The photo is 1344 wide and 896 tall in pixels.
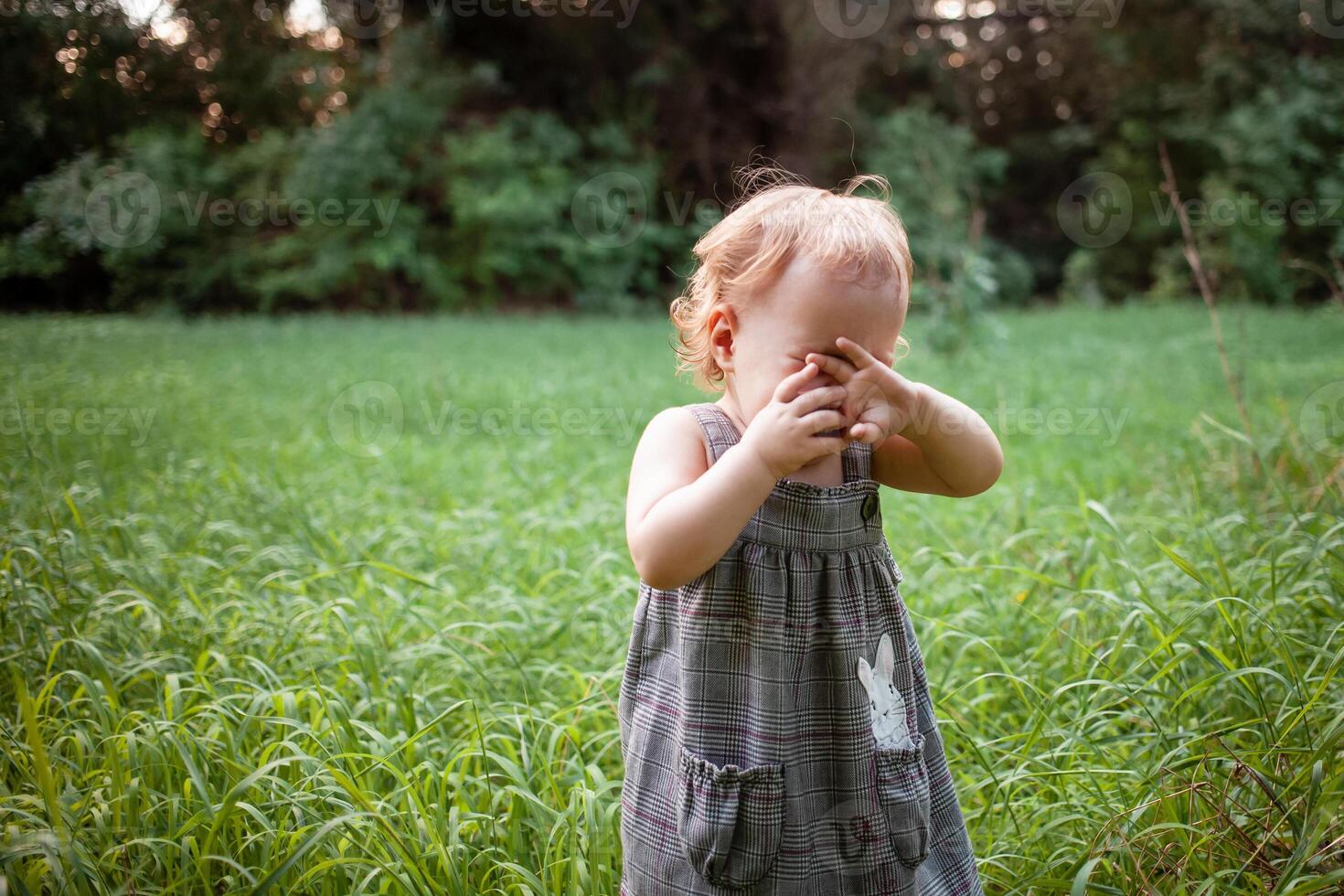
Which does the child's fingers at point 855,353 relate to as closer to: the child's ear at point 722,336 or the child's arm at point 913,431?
the child's arm at point 913,431

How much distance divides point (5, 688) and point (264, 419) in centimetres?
322

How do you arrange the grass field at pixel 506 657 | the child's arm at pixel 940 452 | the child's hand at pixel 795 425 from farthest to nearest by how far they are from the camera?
the grass field at pixel 506 657
the child's arm at pixel 940 452
the child's hand at pixel 795 425

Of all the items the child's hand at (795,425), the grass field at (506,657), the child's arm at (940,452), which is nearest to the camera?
the child's hand at (795,425)

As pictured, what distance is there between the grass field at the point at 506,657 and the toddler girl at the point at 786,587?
31 centimetres

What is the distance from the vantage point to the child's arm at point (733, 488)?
3.00ft

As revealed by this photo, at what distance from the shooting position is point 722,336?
1081 millimetres

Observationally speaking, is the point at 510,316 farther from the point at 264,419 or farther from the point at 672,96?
the point at 264,419

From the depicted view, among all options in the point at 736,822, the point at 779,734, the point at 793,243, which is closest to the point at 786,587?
the point at 779,734

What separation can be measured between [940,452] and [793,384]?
0.26 m

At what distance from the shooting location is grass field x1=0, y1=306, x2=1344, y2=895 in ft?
4.10

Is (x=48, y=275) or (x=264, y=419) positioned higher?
(x=48, y=275)

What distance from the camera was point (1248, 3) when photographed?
12.1 meters

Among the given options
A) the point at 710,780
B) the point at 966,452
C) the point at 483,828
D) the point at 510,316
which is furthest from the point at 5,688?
the point at 510,316

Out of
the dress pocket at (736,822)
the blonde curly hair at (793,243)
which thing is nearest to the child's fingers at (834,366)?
the blonde curly hair at (793,243)
